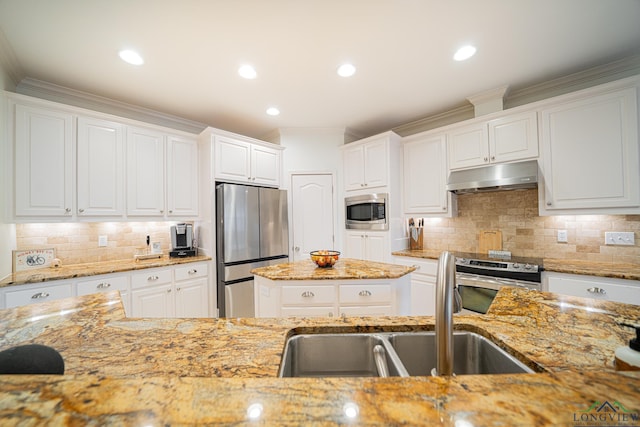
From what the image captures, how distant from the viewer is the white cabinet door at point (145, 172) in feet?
8.52

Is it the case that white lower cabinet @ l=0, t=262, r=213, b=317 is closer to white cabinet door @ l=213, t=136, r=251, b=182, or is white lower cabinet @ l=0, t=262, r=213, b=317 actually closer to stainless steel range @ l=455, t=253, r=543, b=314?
white cabinet door @ l=213, t=136, r=251, b=182

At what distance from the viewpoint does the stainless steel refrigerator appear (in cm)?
283

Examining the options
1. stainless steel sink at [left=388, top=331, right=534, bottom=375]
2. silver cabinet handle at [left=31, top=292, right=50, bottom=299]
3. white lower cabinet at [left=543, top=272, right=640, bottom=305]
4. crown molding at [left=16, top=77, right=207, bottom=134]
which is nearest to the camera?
stainless steel sink at [left=388, top=331, right=534, bottom=375]

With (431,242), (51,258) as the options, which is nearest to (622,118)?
(431,242)

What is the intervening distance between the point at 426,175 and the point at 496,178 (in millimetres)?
763

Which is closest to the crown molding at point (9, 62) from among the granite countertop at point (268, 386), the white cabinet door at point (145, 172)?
the white cabinet door at point (145, 172)

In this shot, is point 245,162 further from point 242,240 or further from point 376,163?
point 376,163

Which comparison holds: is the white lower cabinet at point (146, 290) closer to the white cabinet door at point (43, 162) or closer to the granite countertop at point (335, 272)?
the white cabinet door at point (43, 162)

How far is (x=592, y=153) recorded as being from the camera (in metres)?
2.10

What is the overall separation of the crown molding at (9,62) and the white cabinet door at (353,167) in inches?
127

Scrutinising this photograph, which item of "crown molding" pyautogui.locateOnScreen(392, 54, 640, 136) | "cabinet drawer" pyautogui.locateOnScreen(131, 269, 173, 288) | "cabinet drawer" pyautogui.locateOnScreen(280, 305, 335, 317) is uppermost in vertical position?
"crown molding" pyautogui.locateOnScreen(392, 54, 640, 136)

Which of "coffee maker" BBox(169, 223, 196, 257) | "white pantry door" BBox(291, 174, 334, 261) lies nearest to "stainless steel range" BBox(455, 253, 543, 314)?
"white pantry door" BBox(291, 174, 334, 261)

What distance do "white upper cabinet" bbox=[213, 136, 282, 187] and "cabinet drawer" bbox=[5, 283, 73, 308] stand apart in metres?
1.65

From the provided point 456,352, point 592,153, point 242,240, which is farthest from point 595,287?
point 242,240
